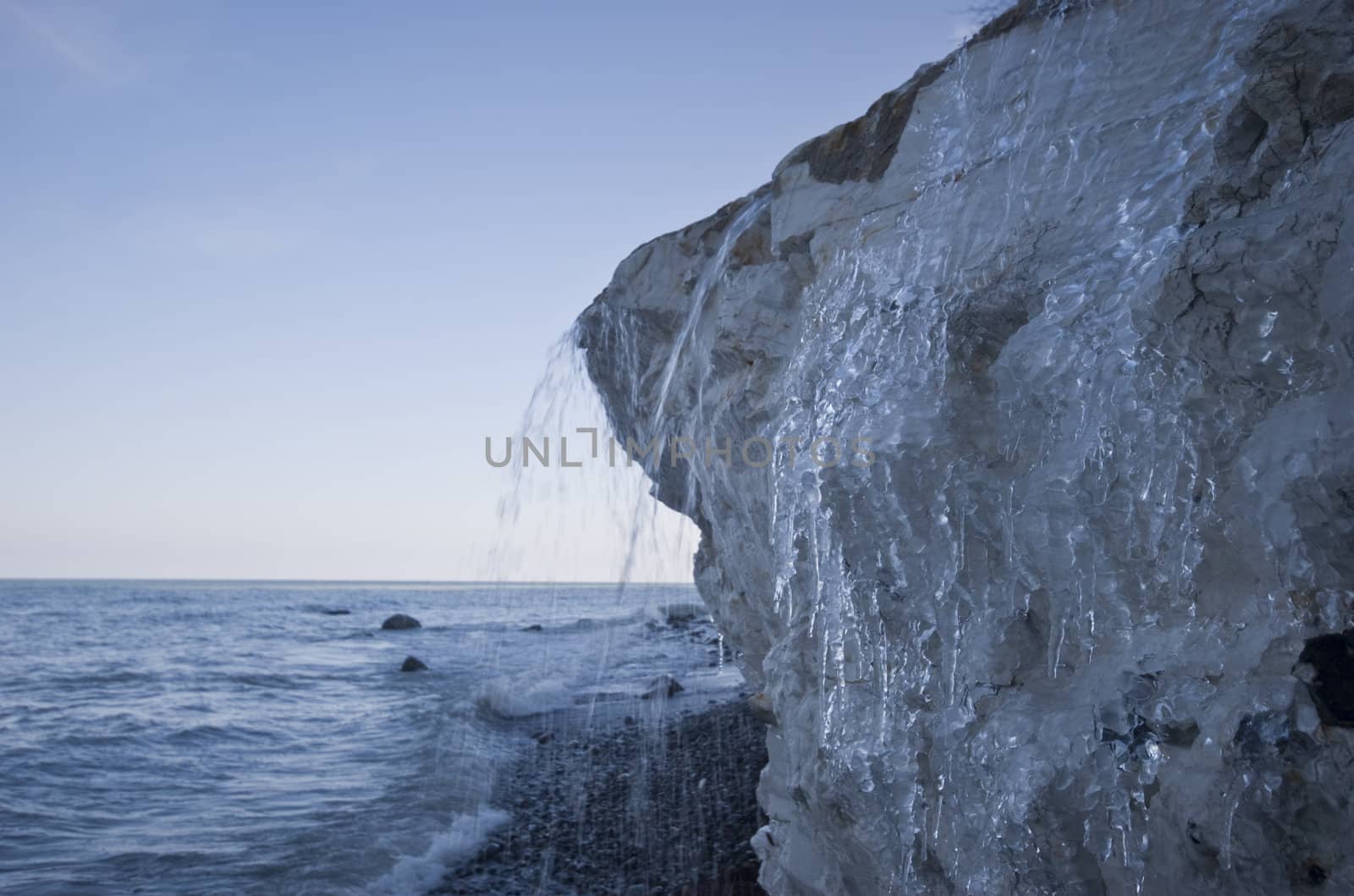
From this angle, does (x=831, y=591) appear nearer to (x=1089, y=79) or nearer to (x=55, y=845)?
(x=1089, y=79)

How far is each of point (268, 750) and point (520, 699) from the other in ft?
15.2

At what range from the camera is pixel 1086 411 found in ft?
8.68

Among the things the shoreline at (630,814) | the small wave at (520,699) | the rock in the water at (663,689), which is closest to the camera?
the shoreline at (630,814)

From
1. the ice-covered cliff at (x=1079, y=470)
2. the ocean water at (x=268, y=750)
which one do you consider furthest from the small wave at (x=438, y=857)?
the ice-covered cliff at (x=1079, y=470)

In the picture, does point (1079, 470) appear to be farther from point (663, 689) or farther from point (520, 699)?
point (520, 699)

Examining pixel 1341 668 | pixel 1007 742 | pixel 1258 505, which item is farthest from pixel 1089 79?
pixel 1007 742

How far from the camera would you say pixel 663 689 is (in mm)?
15266

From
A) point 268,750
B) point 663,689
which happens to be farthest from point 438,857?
point 663,689

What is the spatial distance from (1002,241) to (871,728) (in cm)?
203

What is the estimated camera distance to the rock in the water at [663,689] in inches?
594

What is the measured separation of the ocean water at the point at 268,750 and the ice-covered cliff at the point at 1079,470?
278 cm

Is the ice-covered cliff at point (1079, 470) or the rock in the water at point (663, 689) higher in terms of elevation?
the ice-covered cliff at point (1079, 470)

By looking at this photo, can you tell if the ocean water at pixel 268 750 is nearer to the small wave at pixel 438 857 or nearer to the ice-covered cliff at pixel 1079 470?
the small wave at pixel 438 857

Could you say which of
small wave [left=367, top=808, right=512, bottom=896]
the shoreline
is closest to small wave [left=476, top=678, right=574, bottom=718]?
the shoreline
